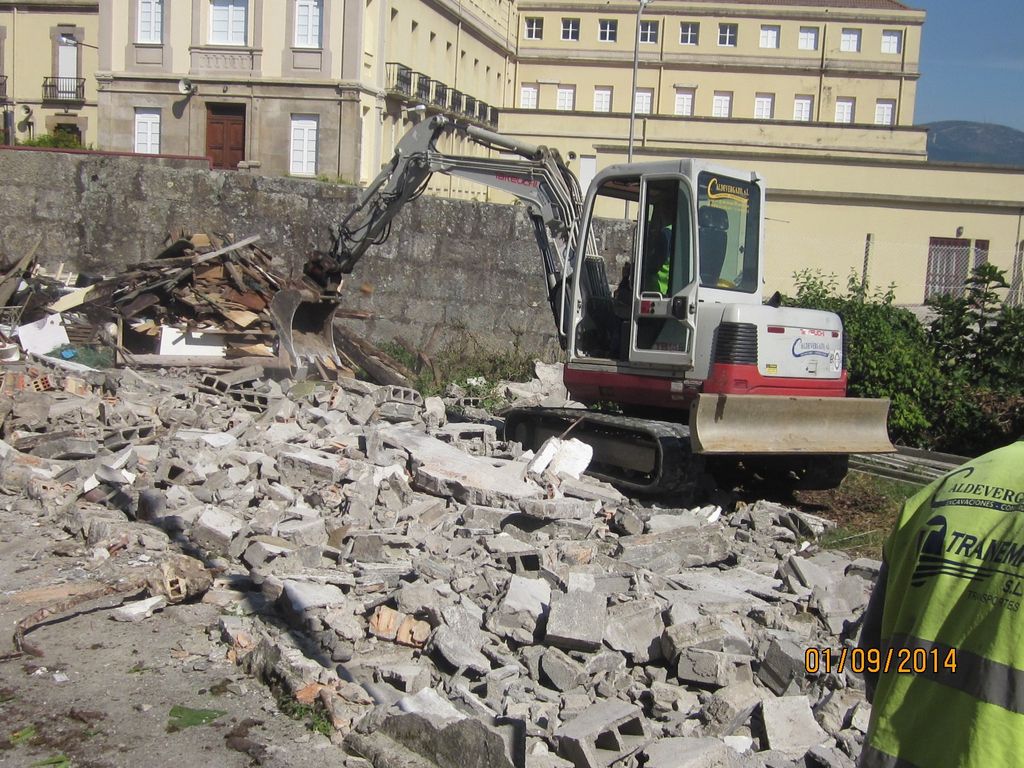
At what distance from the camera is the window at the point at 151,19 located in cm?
3166

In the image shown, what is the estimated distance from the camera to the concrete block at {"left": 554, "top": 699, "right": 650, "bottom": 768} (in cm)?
423

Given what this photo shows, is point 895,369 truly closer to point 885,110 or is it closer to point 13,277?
point 13,277

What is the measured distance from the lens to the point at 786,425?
332 inches

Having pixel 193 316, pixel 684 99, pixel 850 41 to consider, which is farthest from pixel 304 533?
pixel 850 41

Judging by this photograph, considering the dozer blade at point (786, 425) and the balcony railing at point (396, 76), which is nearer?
the dozer blade at point (786, 425)

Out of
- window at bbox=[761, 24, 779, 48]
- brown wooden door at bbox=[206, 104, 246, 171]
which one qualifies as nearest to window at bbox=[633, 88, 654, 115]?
window at bbox=[761, 24, 779, 48]

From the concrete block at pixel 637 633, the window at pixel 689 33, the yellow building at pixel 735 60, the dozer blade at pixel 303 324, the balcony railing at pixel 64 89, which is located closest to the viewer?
the concrete block at pixel 637 633

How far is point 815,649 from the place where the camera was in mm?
5246

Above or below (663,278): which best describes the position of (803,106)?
above

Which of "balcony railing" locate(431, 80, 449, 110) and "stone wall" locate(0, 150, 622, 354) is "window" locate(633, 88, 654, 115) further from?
"stone wall" locate(0, 150, 622, 354)

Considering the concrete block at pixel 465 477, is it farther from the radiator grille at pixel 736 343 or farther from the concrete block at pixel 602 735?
the concrete block at pixel 602 735

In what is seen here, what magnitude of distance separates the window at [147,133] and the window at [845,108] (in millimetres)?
33349

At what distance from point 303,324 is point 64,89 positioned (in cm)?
3461

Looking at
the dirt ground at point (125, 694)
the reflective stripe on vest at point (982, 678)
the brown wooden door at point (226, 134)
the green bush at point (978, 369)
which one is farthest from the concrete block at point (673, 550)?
the brown wooden door at point (226, 134)
